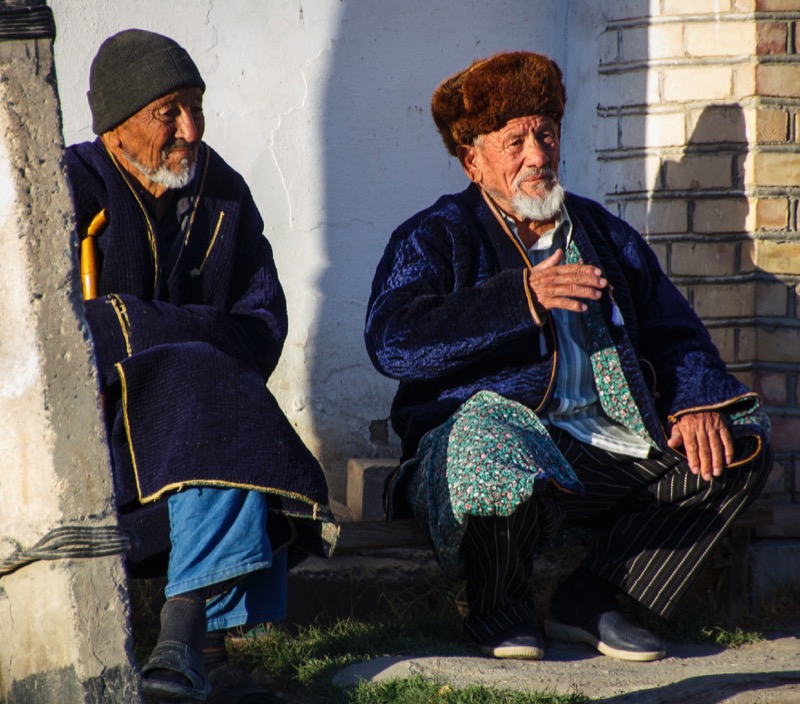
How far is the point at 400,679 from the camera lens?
334cm

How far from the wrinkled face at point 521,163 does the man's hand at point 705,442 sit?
0.80 metres

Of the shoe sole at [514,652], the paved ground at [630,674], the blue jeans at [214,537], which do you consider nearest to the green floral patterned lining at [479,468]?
the shoe sole at [514,652]

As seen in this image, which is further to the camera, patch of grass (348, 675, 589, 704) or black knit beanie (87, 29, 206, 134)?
black knit beanie (87, 29, 206, 134)

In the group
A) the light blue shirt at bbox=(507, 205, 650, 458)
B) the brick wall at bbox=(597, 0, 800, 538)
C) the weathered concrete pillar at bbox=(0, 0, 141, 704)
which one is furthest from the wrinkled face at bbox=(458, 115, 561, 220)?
the weathered concrete pillar at bbox=(0, 0, 141, 704)

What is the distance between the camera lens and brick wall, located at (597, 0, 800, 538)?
4.44 m

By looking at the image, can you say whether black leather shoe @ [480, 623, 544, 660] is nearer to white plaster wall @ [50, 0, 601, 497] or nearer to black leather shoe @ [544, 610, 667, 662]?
black leather shoe @ [544, 610, 667, 662]

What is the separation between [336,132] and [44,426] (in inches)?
111

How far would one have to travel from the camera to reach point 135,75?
371cm

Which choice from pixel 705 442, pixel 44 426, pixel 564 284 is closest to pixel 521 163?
pixel 564 284

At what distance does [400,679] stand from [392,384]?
170 cm

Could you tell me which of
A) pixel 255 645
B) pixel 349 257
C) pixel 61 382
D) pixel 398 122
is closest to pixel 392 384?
pixel 349 257

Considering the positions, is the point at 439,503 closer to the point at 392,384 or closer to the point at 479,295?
the point at 479,295

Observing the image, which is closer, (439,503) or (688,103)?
(439,503)

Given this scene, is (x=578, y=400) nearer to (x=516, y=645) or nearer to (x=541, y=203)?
(x=541, y=203)
